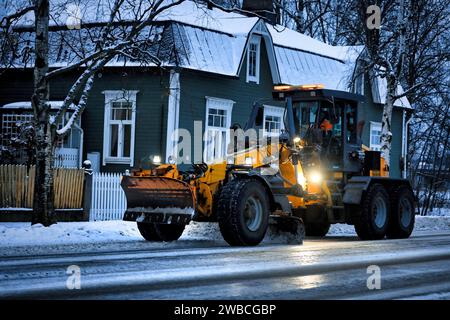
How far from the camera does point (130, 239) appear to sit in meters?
17.2

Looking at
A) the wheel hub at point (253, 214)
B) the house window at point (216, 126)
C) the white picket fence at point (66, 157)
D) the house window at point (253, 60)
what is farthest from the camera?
the house window at point (253, 60)

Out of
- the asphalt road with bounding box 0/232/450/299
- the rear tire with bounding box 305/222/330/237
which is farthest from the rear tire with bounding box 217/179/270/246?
the rear tire with bounding box 305/222/330/237

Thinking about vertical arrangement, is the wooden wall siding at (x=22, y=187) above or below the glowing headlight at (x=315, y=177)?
below

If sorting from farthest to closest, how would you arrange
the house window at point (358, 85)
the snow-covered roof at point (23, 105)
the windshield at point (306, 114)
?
the house window at point (358, 85) → the snow-covered roof at point (23, 105) → the windshield at point (306, 114)

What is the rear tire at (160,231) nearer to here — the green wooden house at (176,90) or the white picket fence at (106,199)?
the white picket fence at (106,199)

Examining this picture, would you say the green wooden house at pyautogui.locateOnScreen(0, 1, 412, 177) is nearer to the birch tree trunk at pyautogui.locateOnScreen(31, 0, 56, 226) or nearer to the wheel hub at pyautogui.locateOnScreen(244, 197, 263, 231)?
the birch tree trunk at pyautogui.locateOnScreen(31, 0, 56, 226)

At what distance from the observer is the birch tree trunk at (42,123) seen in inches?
725

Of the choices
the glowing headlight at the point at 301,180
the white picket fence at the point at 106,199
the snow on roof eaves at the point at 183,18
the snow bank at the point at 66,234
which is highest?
the snow on roof eaves at the point at 183,18

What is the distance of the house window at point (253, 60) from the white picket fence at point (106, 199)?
9.69 metres

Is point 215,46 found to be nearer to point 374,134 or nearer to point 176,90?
point 176,90

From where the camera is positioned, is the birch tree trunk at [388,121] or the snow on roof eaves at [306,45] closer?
the birch tree trunk at [388,121]

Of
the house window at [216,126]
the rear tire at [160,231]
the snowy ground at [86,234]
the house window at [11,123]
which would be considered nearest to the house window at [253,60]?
the house window at [216,126]

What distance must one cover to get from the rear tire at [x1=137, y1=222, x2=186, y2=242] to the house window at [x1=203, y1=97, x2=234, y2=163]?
12.6m

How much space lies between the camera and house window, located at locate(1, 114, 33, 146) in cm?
2773
